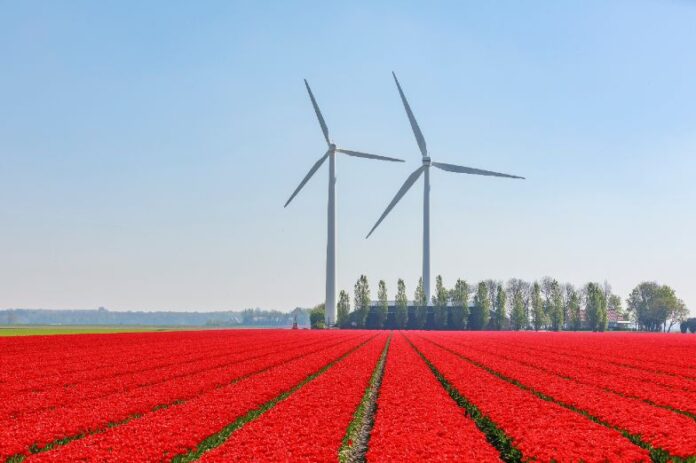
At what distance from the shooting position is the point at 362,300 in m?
144

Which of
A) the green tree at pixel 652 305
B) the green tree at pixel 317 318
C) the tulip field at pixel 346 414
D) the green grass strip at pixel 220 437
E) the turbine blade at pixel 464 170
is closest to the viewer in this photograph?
the tulip field at pixel 346 414

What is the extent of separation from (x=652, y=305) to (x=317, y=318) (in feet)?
318

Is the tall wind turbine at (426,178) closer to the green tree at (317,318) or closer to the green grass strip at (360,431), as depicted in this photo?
the green tree at (317,318)

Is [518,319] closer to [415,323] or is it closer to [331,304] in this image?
[415,323]

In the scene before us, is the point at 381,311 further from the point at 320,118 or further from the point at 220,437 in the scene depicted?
the point at 220,437

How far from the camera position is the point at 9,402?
20766 mm

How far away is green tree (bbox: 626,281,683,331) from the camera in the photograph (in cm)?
16712

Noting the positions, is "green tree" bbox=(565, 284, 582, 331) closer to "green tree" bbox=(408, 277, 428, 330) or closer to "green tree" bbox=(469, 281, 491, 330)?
"green tree" bbox=(469, 281, 491, 330)

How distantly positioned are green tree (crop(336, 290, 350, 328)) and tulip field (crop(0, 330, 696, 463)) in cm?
10727

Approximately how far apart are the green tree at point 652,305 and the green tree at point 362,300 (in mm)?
80849

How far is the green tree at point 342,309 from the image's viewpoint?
14025cm

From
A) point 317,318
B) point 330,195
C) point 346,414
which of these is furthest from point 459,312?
point 346,414

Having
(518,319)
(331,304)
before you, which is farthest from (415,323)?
(331,304)

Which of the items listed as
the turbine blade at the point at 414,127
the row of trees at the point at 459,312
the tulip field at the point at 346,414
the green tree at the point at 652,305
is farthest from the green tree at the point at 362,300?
the tulip field at the point at 346,414
